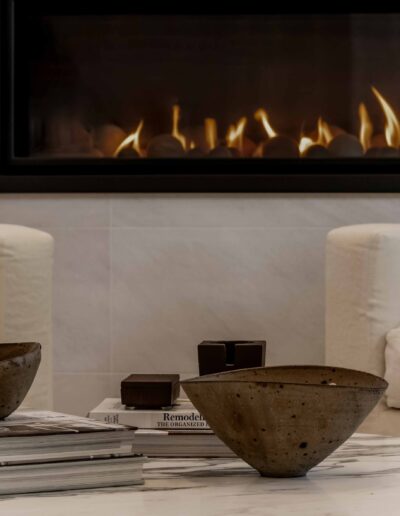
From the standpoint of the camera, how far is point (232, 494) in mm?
968

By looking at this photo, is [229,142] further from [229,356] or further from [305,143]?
[229,356]

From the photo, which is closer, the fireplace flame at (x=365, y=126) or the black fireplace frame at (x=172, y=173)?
the black fireplace frame at (x=172, y=173)

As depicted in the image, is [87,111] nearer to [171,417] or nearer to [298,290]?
[298,290]

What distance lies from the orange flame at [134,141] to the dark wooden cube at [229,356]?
68.7 inches

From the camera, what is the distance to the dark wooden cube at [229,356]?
144 centimetres

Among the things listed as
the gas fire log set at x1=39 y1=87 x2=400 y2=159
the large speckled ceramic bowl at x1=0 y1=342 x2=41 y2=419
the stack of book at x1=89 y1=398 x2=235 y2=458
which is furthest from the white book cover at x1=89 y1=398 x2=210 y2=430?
the gas fire log set at x1=39 y1=87 x2=400 y2=159

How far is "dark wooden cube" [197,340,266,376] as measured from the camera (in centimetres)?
144

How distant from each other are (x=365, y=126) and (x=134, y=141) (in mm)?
666

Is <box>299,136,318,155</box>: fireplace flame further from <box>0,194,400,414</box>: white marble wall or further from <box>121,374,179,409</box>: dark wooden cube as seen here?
<box>121,374,179,409</box>: dark wooden cube

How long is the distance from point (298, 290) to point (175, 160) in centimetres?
50

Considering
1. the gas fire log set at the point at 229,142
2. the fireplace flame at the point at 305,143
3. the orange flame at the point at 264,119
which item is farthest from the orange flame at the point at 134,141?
the fireplace flame at the point at 305,143

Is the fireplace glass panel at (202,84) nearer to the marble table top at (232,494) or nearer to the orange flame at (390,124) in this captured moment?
the orange flame at (390,124)

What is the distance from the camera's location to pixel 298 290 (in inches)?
122

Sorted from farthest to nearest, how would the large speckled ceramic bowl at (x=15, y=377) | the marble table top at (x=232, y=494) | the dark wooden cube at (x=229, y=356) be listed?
the dark wooden cube at (x=229, y=356) < the large speckled ceramic bowl at (x=15, y=377) < the marble table top at (x=232, y=494)
